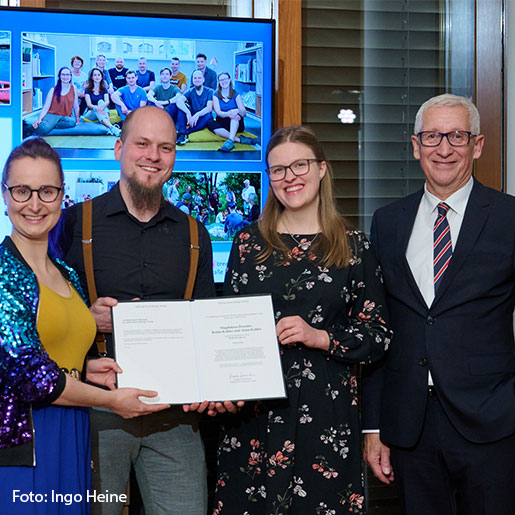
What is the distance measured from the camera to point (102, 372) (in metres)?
2.23

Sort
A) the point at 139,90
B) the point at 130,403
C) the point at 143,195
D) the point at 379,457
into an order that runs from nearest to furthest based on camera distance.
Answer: the point at 130,403 → the point at 143,195 → the point at 379,457 → the point at 139,90

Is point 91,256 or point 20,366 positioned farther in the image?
point 91,256

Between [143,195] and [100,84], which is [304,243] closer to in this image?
[143,195]

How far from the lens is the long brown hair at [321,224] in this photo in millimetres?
2416

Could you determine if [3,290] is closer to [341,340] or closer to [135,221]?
[135,221]

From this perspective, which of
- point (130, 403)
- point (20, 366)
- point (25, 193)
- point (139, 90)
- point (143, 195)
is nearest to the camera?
point (20, 366)

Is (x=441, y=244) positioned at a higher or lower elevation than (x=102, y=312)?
higher

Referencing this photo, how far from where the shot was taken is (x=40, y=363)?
1.87 m

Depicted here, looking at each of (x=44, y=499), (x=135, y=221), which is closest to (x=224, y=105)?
(x=135, y=221)

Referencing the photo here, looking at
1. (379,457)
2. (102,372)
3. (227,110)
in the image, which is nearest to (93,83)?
(227,110)

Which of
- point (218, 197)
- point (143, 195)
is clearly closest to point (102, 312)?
point (143, 195)

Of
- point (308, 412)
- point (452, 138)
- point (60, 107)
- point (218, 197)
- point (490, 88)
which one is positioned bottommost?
point (308, 412)

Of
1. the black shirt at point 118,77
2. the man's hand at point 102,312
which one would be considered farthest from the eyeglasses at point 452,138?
the black shirt at point 118,77

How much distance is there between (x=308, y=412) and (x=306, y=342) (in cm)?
26
